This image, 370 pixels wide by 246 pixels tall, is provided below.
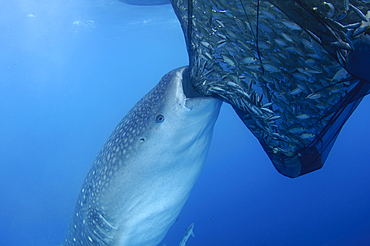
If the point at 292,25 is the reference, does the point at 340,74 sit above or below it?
below

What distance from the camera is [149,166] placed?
1942 millimetres

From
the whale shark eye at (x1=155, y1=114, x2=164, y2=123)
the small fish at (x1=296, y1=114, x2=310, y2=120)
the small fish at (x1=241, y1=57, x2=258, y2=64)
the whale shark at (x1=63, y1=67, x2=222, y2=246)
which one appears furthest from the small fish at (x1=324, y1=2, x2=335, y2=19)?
the whale shark eye at (x1=155, y1=114, x2=164, y2=123)

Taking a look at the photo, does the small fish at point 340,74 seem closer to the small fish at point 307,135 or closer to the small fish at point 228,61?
the small fish at point 307,135

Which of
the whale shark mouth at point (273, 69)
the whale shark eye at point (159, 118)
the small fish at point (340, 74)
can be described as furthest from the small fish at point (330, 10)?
the whale shark eye at point (159, 118)

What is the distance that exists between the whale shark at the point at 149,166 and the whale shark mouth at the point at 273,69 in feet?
0.80

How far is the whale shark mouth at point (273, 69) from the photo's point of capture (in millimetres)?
1283

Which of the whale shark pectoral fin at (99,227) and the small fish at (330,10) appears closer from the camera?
the small fish at (330,10)

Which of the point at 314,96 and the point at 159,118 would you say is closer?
the point at 314,96

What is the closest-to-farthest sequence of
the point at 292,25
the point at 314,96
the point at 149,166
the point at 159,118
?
the point at 292,25 < the point at 314,96 < the point at 159,118 < the point at 149,166

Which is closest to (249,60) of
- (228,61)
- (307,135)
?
(228,61)

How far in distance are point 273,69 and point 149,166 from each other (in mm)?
1346

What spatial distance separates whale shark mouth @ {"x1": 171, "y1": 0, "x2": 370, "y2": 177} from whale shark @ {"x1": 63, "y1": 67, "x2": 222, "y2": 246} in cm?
24

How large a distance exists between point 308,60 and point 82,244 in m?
3.24

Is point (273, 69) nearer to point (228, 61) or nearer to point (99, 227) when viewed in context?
point (228, 61)
